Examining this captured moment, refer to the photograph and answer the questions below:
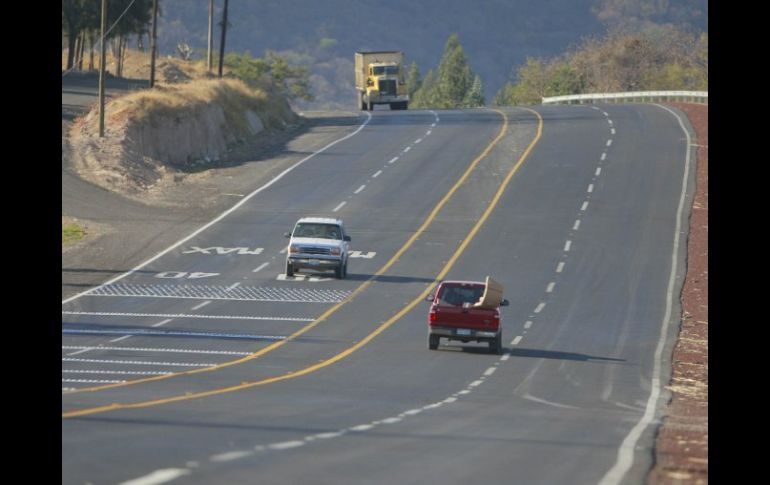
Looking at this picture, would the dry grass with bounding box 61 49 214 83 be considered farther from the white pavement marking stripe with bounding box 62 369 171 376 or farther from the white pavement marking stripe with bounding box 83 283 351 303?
the white pavement marking stripe with bounding box 62 369 171 376

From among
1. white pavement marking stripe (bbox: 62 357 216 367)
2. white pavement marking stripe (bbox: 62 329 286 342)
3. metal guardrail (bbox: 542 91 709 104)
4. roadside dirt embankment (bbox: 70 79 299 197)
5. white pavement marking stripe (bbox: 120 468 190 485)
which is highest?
metal guardrail (bbox: 542 91 709 104)

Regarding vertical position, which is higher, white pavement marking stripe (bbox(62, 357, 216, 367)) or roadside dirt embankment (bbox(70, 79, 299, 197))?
roadside dirt embankment (bbox(70, 79, 299, 197))

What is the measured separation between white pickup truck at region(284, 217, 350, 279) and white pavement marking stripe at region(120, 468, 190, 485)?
33720 mm

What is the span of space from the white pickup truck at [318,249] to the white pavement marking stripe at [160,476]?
33.7 m

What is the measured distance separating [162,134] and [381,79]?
37635mm

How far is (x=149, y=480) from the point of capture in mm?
13469

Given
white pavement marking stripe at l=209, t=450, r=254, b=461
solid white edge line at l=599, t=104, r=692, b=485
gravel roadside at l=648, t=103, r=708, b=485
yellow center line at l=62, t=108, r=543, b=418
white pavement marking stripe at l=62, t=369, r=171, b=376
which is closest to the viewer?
white pavement marking stripe at l=209, t=450, r=254, b=461

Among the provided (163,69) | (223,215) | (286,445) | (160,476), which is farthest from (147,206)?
(160,476)

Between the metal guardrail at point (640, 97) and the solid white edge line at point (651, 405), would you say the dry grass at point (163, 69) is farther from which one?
the solid white edge line at point (651, 405)

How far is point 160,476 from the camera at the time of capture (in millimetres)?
13812

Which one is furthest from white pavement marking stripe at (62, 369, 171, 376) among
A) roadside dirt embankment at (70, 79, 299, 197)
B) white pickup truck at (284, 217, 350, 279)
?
roadside dirt embankment at (70, 79, 299, 197)

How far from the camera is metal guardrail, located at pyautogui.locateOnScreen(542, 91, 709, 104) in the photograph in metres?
104
